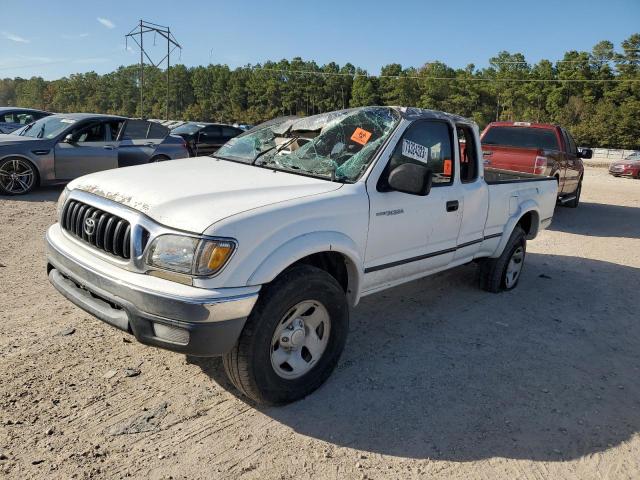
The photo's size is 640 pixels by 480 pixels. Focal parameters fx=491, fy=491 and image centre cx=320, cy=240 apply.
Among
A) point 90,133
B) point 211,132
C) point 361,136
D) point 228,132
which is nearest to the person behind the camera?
point 361,136

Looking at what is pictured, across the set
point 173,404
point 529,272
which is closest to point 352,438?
point 173,404

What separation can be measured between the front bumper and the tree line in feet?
198

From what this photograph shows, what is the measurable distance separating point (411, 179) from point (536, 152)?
731cm

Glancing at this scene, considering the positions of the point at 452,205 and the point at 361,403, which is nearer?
the point at 361,403

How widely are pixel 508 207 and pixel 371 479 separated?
3.57m

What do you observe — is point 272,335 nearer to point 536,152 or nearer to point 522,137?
point 536,152

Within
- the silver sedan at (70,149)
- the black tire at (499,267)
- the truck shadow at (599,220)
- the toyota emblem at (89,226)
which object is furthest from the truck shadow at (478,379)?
the silver sedan at (70,149)

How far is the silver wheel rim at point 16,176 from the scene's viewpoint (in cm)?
912

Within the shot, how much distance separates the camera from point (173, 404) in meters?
3.03

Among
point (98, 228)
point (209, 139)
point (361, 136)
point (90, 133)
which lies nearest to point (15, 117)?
point (209, 139)

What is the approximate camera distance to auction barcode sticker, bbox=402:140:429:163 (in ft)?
12.5

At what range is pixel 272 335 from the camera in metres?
2.83

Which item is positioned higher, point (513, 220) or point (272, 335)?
point (513, 220)

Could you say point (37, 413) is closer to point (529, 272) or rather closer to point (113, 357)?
point (113, 357)
